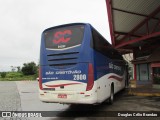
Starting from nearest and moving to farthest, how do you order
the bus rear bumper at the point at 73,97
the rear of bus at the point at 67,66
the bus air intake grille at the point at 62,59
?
the bus rear bumper at the point at 73,97
the rear of bus at the point at 67,66
the bus air intake grille at the point at 62,59

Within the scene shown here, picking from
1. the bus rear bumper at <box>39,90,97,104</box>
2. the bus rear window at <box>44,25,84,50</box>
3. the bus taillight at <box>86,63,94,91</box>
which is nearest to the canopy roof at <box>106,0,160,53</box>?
the bus rear window at <box>44,25,84,50</box>

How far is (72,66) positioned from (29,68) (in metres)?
74.6

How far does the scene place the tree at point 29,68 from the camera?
265 ft

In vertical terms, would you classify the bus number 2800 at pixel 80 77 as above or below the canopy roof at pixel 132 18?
below

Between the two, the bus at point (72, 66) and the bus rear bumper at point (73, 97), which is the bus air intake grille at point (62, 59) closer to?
the bus at point (72, 66)

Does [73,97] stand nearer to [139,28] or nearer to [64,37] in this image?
[64,37]

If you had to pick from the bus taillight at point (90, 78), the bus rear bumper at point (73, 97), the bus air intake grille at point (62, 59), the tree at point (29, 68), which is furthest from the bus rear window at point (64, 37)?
the tree at point (29, 68)

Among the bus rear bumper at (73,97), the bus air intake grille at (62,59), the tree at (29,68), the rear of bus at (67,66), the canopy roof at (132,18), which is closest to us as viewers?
the bus rear bumper at (73,97)

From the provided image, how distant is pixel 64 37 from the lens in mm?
8891

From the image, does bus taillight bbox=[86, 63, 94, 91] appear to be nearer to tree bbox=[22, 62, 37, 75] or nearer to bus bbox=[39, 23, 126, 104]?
bus bbox=[39, 23, 126, 104]

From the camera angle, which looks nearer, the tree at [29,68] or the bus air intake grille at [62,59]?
the bus air intake grille at [62,59]

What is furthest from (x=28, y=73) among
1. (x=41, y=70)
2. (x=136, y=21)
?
(x=41, y=70)

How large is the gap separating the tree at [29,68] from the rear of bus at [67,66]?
240 feet

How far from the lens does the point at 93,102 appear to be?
26.8ft
